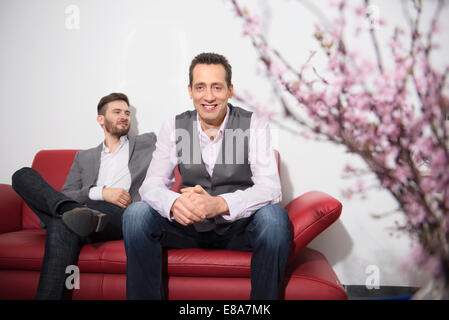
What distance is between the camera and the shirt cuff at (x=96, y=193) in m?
1.64

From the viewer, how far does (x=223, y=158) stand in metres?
1.36

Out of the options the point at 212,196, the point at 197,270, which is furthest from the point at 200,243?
the point at 212,196

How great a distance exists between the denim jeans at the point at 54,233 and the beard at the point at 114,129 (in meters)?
0.52

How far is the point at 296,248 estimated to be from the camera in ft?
4.05

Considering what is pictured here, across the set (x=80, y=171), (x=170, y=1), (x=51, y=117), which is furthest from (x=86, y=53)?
(x=80, y=171)

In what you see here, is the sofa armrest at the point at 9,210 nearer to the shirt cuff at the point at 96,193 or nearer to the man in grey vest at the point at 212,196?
the shirt cuff at the point at 96,193

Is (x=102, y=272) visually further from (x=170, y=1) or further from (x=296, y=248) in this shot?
(x=170, y=1)

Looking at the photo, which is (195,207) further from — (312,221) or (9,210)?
(9,210)

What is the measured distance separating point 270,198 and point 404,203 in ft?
2.36

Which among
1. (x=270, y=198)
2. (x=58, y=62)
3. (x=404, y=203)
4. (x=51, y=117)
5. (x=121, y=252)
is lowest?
(x=121, y=252)

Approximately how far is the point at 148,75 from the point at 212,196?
1.14 metres

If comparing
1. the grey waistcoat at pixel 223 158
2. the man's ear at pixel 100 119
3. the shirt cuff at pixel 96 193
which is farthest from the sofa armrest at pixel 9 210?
the grey waistcoat at pixel 223 158

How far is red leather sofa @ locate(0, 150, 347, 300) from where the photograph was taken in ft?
4.00
